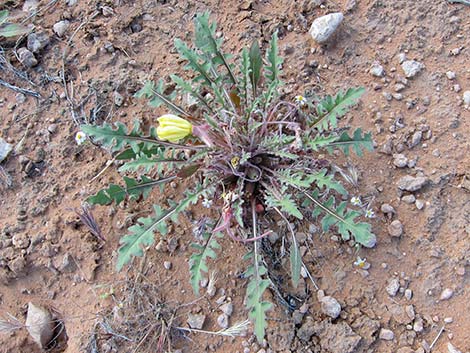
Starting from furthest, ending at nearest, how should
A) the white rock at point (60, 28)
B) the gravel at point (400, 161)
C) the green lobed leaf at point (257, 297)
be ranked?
the white rock at point (60, 28)
the gravel at point (400, 161)
the green lobed leaf at point (257, 297)

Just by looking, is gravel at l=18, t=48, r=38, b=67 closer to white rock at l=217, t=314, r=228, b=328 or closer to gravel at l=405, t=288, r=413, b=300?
white rock at l=217, t=314, r=228, b=328

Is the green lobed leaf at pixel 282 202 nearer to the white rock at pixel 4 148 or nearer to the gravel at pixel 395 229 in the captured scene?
the gravel at pixel 395 229

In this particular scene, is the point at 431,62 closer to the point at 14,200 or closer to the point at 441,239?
the point at 441,239

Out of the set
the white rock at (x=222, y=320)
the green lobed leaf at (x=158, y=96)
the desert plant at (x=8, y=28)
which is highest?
the desert plant at (x=8, y=28)

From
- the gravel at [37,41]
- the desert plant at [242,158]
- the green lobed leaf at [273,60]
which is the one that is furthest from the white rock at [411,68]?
the gravel at [37,41]

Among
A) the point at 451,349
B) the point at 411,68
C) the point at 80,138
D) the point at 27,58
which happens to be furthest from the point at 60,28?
the point at 451,349

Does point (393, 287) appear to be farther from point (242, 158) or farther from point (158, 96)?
point (158, 96)

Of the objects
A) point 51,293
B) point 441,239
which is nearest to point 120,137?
point 51,293
